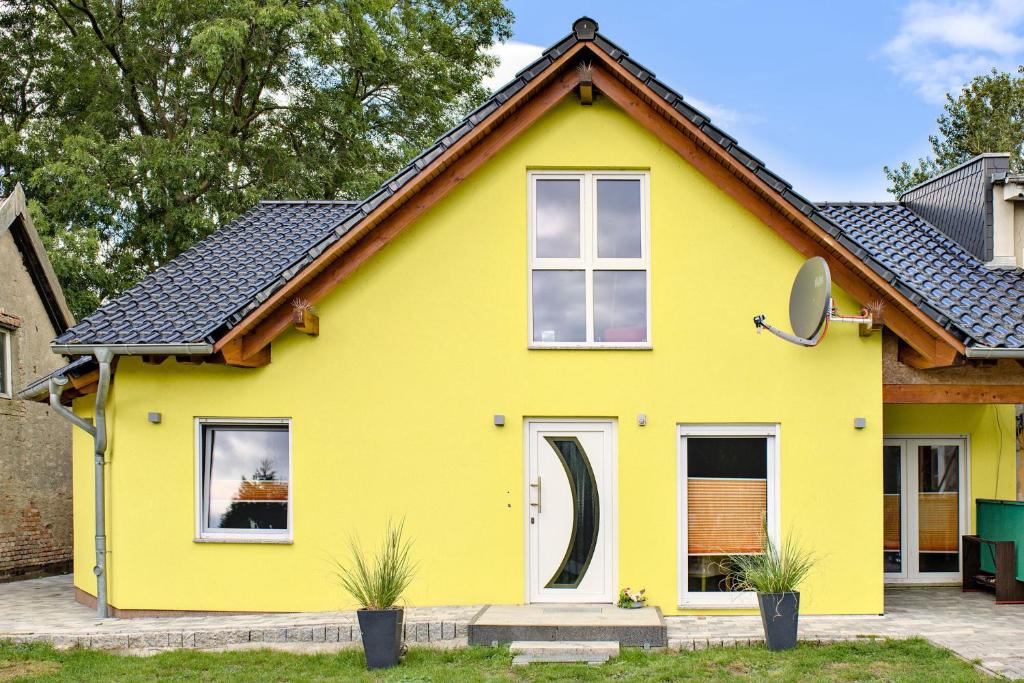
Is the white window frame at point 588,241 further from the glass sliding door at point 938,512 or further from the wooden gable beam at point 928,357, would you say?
the glass sliding door at point 938,512

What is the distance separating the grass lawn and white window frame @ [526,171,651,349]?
351cm

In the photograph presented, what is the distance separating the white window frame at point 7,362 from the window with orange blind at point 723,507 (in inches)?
427

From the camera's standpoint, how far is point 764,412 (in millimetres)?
9992

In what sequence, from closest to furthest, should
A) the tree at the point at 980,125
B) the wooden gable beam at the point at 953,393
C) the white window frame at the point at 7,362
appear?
the wooden gable beam at the point at 953,393 < the white window frame at the point at 7,362 < the tree at the point at 980,125

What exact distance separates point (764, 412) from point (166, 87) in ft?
Answer: 59.0

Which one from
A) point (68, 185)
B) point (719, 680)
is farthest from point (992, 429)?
point (68, 185)

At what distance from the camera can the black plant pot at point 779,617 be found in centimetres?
841

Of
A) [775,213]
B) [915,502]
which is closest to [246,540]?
[775,213]

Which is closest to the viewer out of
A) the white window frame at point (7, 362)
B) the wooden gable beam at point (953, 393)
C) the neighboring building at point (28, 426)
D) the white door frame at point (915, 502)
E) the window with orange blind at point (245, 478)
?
the wooden gable beam at point (953, 393)

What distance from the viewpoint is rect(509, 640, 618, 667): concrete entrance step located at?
8352 mm

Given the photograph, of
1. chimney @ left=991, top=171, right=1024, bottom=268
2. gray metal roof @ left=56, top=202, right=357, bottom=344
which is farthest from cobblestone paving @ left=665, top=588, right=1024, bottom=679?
gray metal roof @ left=56, top=202, right=357, bottom=344

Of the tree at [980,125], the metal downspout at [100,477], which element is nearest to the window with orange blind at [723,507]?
the metal downspout at [100,477]

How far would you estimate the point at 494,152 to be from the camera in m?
10.1

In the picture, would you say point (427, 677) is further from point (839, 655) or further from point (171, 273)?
point (171, 273)
